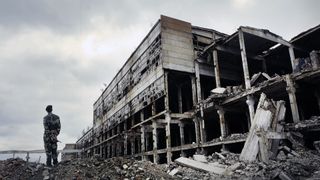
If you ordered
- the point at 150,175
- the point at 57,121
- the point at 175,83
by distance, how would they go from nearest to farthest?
the point at 150,175 → the point at 57,121 → the point at 175,83

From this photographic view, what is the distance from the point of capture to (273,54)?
2231cm

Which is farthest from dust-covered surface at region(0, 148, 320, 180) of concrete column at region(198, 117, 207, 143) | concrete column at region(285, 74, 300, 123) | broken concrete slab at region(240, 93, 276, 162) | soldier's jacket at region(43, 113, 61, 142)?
concrete column at region(198, 117, 207, 143)

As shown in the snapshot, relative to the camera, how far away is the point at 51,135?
40.5ft

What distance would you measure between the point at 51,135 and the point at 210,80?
52.0 feet

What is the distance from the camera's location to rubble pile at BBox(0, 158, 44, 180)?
1027 cm

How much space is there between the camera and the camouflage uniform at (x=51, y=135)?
1219 centimetres

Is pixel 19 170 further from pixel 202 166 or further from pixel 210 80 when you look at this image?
pixel 210 80

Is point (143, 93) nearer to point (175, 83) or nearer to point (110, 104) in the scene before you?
point (175, 83)

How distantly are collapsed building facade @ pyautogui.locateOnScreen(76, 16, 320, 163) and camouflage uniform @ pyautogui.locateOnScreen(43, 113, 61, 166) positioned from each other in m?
8.90

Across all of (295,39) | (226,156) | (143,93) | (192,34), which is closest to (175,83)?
(143,93)

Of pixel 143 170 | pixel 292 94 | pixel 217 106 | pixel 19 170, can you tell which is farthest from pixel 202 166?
pixel 19 170

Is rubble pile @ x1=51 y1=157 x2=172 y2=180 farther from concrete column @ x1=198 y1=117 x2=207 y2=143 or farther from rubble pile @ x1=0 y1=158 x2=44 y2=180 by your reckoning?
concrete column @ x1=198 y1=117 x2=207 y2=143

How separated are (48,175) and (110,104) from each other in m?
26.4

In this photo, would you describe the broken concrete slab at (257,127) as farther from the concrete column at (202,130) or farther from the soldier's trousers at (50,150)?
the soldier's trousers at (50,150)
